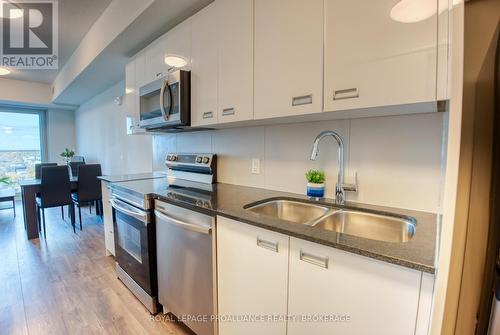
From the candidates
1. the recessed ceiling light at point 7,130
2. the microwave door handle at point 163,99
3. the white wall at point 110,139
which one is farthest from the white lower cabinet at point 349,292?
the recessed ceiling light at point 7,130

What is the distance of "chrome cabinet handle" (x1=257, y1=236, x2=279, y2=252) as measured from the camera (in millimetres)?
992

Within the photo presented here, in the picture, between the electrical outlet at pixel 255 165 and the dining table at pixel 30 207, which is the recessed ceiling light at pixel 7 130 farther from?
the electrical outlet at pixel 255 165

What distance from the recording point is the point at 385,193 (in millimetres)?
1217

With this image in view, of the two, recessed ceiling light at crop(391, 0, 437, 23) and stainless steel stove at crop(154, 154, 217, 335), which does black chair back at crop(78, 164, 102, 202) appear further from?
recessed ceiling light at crop(391, 0, 437, 23)

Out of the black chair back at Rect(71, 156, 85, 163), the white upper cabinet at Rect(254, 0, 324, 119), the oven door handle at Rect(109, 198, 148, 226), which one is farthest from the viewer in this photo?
the black chair back at Rect(71, 156, 85, 163)

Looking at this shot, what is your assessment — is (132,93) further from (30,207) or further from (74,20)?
(30,207)

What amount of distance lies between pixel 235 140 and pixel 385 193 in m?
1.12

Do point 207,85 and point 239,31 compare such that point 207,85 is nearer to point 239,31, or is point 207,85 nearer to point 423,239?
point 239,31

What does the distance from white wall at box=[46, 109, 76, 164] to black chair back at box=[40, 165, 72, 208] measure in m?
3.17

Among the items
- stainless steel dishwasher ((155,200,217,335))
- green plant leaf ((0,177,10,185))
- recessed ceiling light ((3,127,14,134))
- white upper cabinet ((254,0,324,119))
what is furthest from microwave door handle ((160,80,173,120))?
recessed ceiling light ((3,127,14,134))

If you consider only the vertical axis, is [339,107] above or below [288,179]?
above

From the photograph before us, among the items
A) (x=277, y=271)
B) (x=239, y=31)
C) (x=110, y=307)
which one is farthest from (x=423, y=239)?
(x=110, y=307)

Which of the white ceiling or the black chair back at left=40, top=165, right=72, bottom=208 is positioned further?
the black chair back at left=40, top=165, right=72, bottom=208

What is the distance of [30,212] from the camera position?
314cm
